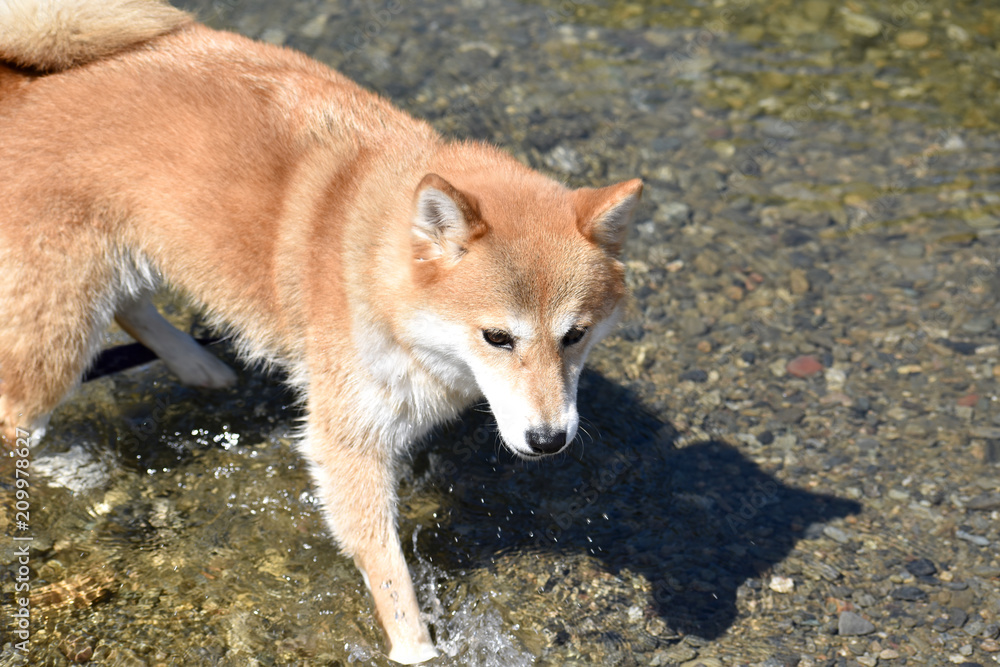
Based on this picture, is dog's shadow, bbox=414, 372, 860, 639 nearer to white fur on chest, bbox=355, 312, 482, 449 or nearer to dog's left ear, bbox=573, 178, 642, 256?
white fur on chest, bbox=355, 312, 482, 449

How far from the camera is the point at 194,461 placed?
13.9ft

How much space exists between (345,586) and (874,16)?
21.4ft

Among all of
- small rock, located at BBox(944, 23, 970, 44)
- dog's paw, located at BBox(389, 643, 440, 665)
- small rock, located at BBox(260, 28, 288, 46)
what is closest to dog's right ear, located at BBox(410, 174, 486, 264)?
dog's paw, located at BBox(389, 643, 440, 665)

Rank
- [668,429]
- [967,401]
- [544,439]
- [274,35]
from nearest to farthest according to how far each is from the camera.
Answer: [544,439] → [668,429] → [967,401] → [274,35]

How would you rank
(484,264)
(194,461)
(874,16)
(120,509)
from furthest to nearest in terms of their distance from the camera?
(874,16) < (194,461) < (120,509) < (484,264)

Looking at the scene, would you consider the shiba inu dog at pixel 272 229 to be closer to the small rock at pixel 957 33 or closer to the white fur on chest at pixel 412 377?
the white fur on chest at pixel 412 377

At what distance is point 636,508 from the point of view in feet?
13.5

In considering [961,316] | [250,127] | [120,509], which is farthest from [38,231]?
[961,316]

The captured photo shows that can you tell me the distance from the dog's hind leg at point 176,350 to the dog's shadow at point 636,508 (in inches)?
49.6

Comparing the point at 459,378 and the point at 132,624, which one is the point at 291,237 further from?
the point at 132,624

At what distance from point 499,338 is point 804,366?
103 inches

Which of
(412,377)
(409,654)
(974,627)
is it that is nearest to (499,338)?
(412,377)

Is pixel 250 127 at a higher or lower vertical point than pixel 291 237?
higher

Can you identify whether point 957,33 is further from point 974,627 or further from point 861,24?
point 974,627
